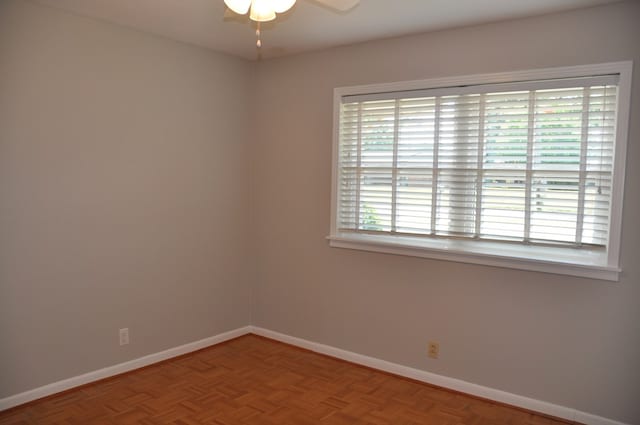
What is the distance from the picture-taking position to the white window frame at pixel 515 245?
2.69m

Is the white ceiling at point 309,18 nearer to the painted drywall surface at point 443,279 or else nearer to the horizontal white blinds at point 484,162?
the painted drywall surface at point 443,279

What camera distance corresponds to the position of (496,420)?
288 cm

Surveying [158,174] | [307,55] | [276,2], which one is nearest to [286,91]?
[307,55]

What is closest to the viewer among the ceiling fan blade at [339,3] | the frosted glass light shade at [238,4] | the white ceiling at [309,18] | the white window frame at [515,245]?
the frosted glass light shade at [238,4]

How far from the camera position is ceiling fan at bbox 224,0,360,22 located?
188 centimetres

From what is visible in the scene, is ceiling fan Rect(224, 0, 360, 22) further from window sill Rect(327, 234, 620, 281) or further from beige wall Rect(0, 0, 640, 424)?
window sill Rect(327, 234, 620, 281)

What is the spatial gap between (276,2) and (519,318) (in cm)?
237

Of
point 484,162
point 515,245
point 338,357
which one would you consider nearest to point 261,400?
point 338,357

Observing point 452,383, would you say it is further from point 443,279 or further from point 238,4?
point 238,4

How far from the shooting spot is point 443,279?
3.32 m

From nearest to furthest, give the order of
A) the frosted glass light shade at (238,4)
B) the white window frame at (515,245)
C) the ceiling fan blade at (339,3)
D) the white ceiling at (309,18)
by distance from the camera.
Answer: the frosted glass light shade at (238,4)
the ceiling fan blade at (339,3)
the white window frame at (515,245)
the white ceiling at (309,18)

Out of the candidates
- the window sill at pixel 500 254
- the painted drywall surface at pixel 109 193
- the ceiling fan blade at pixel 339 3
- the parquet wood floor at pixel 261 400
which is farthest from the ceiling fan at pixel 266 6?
the parquet wood floor at pixel 261 400

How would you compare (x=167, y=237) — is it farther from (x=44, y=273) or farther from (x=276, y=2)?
(x=276, y=2)

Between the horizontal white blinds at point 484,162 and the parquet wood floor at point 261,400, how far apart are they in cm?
109
